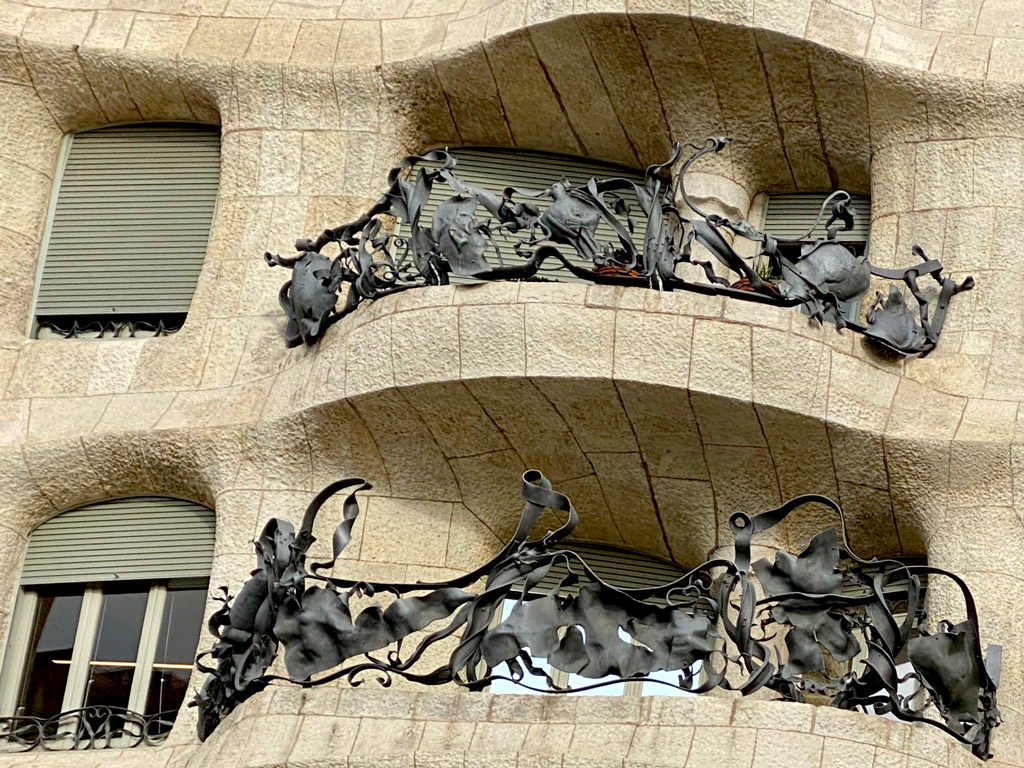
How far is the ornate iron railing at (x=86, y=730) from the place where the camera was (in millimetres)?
14180

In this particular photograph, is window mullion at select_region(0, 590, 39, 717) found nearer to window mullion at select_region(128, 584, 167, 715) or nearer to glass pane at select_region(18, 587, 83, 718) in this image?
glass pane at select_region(18, 587, 83, 718)

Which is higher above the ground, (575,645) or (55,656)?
(575,645)

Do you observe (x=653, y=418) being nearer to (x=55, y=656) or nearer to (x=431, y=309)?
(x=431, y=309)

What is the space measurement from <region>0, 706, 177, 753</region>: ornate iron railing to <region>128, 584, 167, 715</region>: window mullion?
0.34 ft

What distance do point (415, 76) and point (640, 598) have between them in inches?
169

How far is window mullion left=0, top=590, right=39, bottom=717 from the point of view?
1447cm

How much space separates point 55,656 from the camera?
14.6m

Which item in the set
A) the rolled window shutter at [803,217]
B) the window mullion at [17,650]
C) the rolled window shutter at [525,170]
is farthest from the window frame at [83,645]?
the rolled window shutter at [803,217]

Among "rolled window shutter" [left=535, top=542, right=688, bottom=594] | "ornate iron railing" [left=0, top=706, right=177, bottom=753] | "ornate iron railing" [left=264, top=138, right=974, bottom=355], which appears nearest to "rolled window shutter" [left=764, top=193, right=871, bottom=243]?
"ornate iron railing" [left=264, top=138, right=974, bottom=355]

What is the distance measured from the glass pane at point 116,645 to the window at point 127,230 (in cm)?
169

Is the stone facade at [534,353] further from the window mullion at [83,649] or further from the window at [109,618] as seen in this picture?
the window mullion at [83,649]

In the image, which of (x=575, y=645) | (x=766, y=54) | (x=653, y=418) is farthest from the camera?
(x=766, y=54)

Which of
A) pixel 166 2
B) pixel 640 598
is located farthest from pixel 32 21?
pixel 640 598

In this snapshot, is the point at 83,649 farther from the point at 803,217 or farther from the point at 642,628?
the point at 803,217
